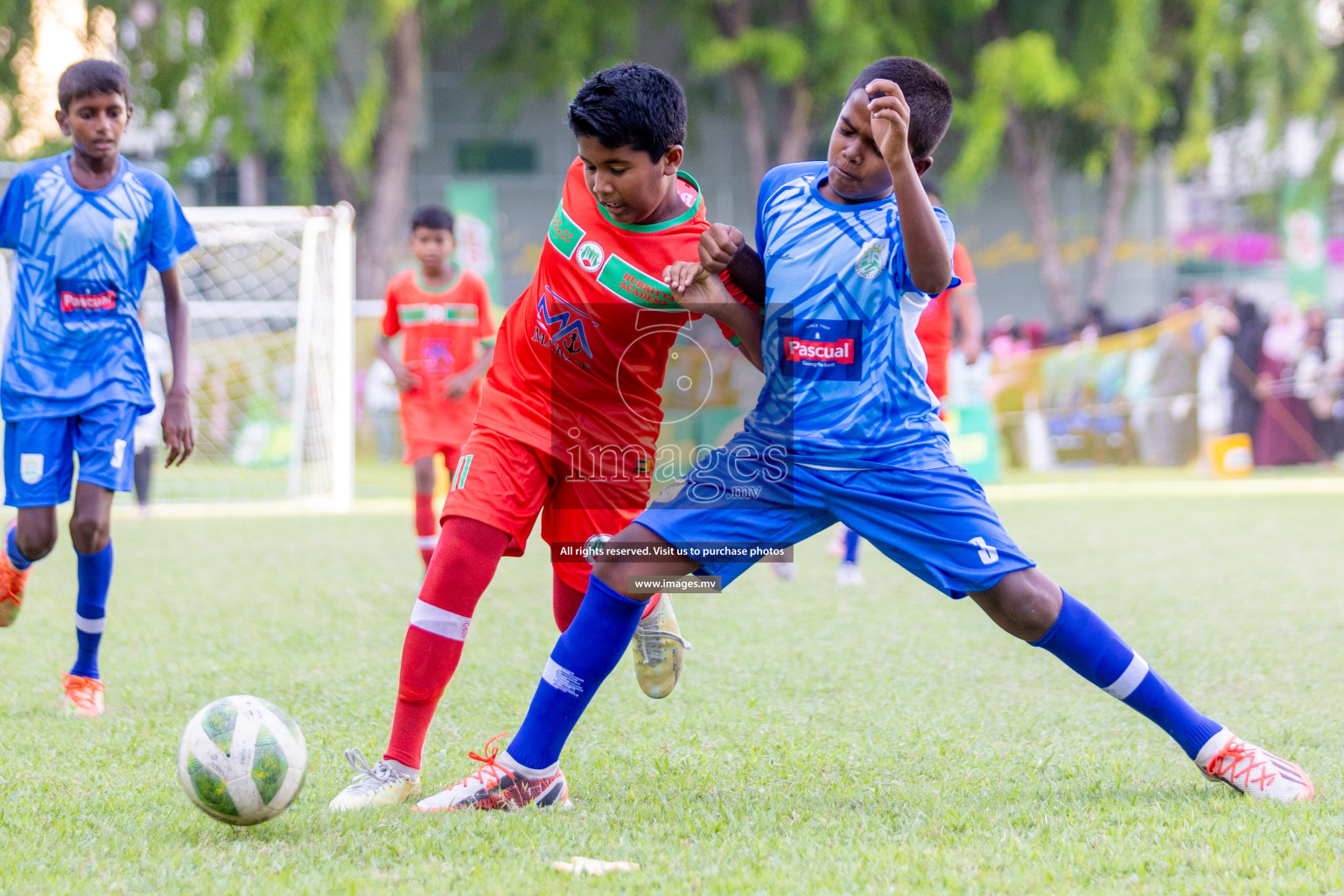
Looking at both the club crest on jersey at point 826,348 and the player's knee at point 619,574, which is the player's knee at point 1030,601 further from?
the player's knee at point 619,574

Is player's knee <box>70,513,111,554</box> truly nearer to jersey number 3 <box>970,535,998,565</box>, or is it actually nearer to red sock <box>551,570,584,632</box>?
red sock <box>551,570,584,632</box>

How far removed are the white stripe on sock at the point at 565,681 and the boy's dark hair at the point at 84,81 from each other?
2.41 metres

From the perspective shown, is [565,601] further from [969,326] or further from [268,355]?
[268,355]

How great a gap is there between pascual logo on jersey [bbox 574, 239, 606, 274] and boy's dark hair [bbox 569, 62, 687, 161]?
277mm

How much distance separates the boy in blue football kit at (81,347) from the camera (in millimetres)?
4234

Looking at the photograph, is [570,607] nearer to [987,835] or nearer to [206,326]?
[987,835]

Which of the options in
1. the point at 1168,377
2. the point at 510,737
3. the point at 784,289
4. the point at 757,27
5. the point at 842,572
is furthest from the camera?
the point at 757,27

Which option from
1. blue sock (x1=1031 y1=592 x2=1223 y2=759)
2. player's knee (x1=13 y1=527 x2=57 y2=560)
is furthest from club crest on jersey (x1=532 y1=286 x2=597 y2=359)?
player's knee (x1=13 y1=527 x2=57 y2=560)

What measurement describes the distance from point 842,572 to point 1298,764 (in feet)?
13.4

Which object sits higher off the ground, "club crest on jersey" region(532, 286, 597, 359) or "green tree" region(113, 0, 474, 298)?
"green tree" region(113, 0, 474, 298)

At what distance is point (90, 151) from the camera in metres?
4.27

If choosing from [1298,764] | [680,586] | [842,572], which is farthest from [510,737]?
[842,572]

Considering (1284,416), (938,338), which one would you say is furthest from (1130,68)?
(938,338)

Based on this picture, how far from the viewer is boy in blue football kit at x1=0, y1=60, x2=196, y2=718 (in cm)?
423
